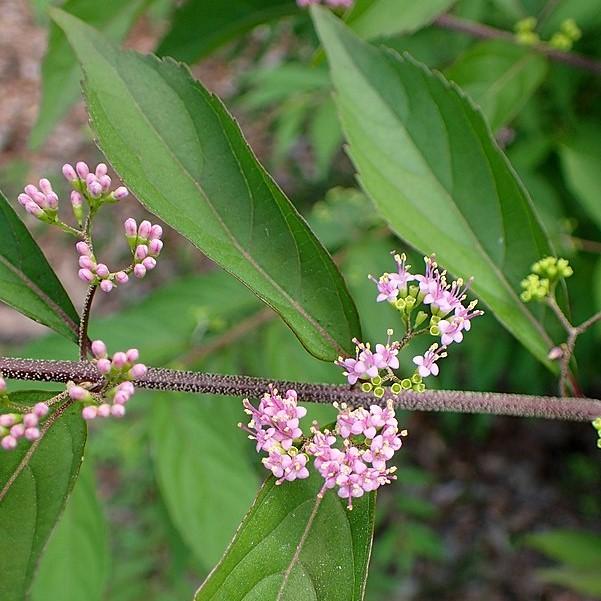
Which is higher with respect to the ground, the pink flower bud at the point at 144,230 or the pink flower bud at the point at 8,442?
the pink flower bud at the point at 144,230

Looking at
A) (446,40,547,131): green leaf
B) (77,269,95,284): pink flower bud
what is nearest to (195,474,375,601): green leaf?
(77,269,95,284): pink flower bud

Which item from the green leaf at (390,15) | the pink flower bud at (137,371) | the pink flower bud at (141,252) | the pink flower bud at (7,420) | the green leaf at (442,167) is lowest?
the pink flower bud at (7,420)

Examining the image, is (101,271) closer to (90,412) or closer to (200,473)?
(90,412)

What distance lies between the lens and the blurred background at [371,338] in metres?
2.58

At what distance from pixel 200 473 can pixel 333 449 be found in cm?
134

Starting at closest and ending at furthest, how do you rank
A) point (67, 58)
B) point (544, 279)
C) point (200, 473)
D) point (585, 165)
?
point (544, 279)
point (67, 58)
point (200, 473)
point (585, 165)

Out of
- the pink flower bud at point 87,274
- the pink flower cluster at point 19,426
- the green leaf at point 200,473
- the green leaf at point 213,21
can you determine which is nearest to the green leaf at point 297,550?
the pink flower cluster at point 19,426

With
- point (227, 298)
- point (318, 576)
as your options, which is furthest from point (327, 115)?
point (318, 576)

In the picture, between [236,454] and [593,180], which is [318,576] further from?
[593,180]

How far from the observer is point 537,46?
8.86 feet

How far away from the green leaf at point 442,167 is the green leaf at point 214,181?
1.10 feet

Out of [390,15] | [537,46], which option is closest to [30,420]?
[390,15]

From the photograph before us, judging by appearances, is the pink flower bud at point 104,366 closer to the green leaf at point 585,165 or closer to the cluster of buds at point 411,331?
the cluster of buds at point 411,331

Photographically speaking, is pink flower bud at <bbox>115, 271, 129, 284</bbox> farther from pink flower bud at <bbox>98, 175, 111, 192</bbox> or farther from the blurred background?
the blurred background
